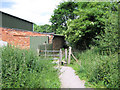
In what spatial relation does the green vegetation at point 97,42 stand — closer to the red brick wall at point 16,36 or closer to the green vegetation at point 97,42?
the green vegetation at point 97,42

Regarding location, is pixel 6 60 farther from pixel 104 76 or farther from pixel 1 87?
pixel 104 76

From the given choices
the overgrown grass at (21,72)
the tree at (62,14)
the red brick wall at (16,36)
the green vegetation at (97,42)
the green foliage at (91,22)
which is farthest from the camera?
the tree at (62,14)

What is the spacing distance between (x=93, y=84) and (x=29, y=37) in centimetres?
853

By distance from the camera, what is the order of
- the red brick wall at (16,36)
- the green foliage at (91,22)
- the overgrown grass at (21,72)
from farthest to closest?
the red brick wall at (16,36), the green foliage at (91,22), the overgrown grass at (21,72)

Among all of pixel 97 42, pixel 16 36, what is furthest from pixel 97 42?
pixel 16 36

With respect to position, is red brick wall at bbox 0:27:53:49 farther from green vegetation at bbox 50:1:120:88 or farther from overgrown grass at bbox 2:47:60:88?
overgrown grass at bbox 2:47:60:88

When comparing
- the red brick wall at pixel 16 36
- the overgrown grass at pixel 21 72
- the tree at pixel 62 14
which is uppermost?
the tree at pixel 62 14

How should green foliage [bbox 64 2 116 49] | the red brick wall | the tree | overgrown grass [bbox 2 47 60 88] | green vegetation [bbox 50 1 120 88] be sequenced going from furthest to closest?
1. the tree
2. the red brick wall
3. green foliage [bbox 64 2 116 49]
4. green vegetation [bbox 50 1 120 88]
5. overgrown grass [bbox 2 47 60 88]

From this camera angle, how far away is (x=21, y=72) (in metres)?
3.15

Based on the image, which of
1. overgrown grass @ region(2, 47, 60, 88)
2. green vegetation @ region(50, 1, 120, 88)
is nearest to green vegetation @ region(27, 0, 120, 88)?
green vegetation @ region(50, 1, 120, 88)

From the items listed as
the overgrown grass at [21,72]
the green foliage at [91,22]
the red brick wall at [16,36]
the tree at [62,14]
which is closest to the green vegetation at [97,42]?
the green foliage at [91,22]

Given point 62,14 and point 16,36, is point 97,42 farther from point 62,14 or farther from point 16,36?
point 62,14

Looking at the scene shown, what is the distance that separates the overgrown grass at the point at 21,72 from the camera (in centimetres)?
303

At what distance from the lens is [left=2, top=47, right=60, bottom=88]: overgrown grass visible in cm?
303
